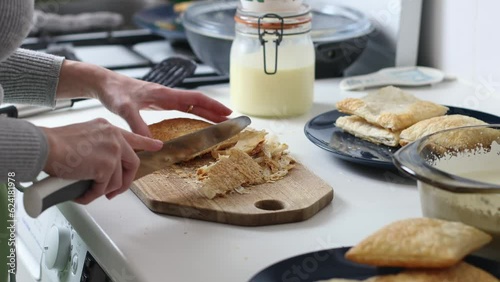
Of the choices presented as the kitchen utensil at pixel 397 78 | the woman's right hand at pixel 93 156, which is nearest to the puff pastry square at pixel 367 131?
the kitchen utensil at pixel 397 78

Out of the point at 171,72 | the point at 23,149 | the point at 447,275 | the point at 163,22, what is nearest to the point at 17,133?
the point at 23,149

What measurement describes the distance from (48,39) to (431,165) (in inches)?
48.2

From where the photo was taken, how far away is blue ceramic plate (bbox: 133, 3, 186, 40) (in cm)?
170

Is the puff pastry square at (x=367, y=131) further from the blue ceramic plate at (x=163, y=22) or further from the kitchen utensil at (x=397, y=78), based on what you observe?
the blue ceramic plate at (x=163, y=22)

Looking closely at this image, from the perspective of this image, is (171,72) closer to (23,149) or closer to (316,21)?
(316,21)

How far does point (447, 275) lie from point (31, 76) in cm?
67

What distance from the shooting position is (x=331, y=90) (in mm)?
Result: 1407

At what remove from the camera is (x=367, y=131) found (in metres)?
1.09

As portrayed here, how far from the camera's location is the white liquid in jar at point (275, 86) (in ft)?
4.08

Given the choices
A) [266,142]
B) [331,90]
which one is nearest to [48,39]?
[331,90]

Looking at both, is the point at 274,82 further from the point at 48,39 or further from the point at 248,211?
the point at 48,39

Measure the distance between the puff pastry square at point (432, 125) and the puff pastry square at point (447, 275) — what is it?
1.19ft

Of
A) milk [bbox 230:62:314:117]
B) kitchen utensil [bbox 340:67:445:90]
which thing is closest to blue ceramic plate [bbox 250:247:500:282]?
milk [bbox 230:62:314:117]

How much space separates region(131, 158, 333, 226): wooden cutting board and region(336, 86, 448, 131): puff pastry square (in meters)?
0.16
